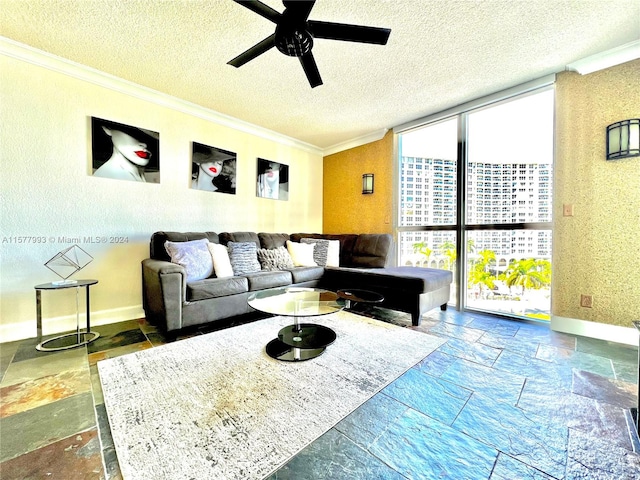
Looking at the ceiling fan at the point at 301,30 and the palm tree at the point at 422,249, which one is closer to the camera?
the ceiling fan at the point at 301,30

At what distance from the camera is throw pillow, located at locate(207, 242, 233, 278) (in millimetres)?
2740

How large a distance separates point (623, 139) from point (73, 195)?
199 inches

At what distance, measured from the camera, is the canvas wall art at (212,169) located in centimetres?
325

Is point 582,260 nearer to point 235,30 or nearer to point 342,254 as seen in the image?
point 342,254

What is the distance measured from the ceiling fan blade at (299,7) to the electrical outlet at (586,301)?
3329 millimetres

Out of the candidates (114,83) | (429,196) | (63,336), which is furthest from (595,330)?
(114,83)

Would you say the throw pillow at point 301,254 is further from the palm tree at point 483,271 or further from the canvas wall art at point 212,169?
the palm tree at point 483,271

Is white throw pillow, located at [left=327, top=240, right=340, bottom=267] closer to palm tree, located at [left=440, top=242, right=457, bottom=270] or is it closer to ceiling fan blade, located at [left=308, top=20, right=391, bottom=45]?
palm tree, located at [left=440, top=242, right=457, bottom=270]

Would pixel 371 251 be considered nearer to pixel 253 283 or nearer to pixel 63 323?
pixel 253 283

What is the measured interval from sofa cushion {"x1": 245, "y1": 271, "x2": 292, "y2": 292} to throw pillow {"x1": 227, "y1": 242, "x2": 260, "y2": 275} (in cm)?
17

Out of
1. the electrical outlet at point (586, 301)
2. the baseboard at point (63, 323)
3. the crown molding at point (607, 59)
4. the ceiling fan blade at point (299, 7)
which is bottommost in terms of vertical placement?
the baseboard at point (63, 323)

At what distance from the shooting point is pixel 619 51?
217 centimetres

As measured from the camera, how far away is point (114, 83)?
2629mm

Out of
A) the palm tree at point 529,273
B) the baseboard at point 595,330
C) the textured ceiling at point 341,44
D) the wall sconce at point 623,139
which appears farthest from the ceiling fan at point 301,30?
the baseboard at point 595,330
